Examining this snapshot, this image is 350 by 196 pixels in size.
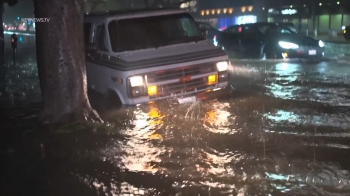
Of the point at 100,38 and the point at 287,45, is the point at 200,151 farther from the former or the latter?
the point at 287,45

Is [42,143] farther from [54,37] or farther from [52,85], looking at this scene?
[54,37]

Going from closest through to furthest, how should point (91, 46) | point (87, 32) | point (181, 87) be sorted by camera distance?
point (181, 87), point (91, 46), point (87, 32)

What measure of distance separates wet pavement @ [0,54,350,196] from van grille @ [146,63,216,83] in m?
0.63

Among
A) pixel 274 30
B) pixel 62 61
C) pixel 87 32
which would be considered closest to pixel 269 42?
pixel 274 30

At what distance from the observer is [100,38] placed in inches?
424

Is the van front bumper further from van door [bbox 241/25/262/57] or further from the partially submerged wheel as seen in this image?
van door [bbox 241/25/262/57]

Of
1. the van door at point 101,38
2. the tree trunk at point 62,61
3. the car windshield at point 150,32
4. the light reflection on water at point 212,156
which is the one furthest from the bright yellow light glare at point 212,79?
the tree trunk at point 62,61

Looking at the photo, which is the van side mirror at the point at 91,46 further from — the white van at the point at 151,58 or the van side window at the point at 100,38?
the van side window at the point at 100,38

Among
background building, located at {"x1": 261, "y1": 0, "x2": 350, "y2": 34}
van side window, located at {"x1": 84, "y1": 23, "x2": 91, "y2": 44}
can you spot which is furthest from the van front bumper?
background building, located at {"x1": 261, "y1": 0, "x2": 350, "y2": 34}

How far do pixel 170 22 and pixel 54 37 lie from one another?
2744 mm

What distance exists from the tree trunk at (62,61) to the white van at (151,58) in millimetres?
829

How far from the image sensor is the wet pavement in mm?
6266

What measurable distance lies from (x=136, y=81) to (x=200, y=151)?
243 centimetres

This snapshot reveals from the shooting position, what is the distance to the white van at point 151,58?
31.5 ft
